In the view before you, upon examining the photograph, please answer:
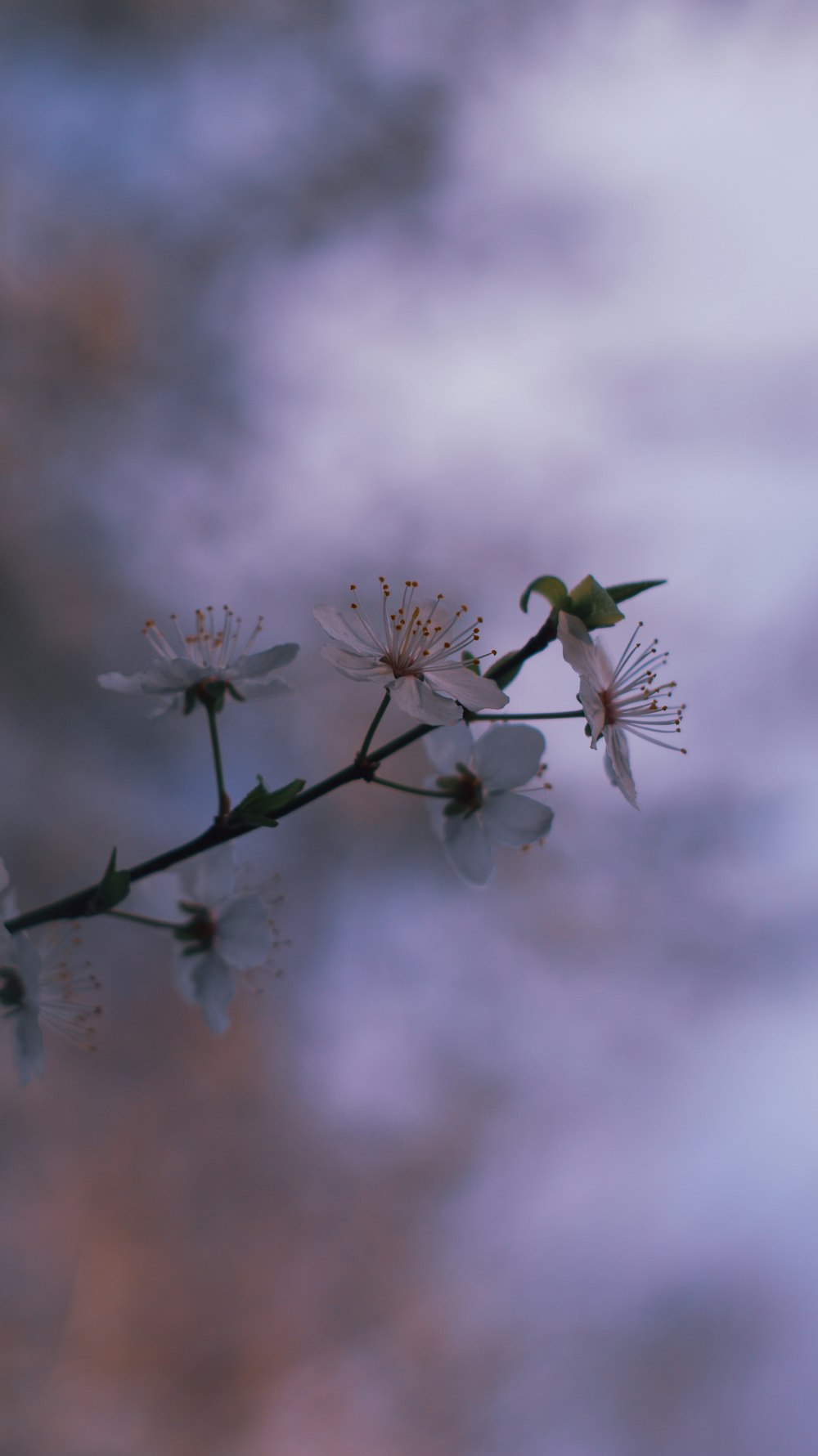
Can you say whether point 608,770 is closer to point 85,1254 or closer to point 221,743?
point 221,743

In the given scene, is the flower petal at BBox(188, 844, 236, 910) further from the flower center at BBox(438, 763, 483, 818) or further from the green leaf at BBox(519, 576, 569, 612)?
the green leaf at BBox(519, 576, 569, 612)

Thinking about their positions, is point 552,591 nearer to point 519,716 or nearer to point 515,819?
point 519,716

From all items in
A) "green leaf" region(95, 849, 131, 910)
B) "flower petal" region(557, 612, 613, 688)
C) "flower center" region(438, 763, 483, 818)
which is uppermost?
"flower center" region(438, 763, 483, 818)

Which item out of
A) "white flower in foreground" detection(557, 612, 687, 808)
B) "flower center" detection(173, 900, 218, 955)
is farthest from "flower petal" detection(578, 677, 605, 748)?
"flower center" detection(173, 900, 218, 955)

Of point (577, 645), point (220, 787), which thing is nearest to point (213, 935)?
point (220, 787)

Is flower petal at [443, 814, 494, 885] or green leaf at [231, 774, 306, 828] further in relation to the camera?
flower petal at [443, 814, 494, 885]

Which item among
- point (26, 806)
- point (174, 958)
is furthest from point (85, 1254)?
point (174, 958)

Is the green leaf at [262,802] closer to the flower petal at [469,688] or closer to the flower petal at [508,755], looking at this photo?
the flower petal at [469,688]
